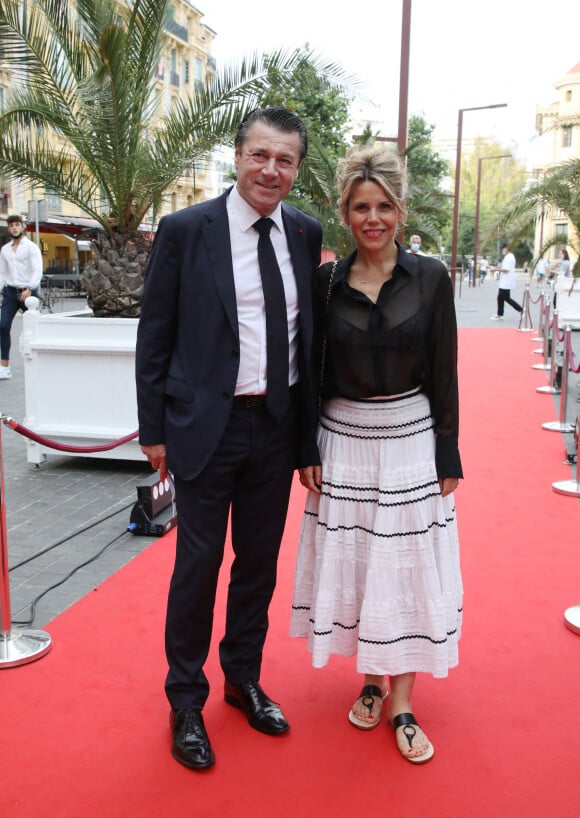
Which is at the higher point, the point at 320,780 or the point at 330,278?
the point at 330,278

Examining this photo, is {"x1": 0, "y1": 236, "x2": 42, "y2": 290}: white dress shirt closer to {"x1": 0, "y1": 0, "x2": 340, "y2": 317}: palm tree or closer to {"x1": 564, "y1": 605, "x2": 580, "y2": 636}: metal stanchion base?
{"x1": 0, "y1": 0, "x2": 340, "y2": 317}: palm tree

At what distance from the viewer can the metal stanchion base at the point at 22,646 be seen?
3.38m

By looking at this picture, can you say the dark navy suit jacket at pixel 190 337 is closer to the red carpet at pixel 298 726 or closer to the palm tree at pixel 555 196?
the red carpet at pixel 298 726

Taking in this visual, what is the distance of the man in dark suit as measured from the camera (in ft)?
8.48

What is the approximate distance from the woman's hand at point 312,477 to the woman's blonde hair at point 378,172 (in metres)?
0.90

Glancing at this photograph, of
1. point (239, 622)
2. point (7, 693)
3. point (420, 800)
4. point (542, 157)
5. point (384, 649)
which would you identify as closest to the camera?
point (420, 800)

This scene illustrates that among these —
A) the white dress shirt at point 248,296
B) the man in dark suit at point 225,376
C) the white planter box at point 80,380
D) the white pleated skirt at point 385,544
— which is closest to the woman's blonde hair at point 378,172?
the man in dark suit at point 225,376

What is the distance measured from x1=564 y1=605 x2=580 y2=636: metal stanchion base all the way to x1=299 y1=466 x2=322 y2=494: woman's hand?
5.33 ft

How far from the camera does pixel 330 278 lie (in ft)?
9.15

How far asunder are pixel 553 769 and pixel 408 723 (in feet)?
1.61

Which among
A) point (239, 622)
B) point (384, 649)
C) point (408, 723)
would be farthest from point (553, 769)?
point (239, 622)

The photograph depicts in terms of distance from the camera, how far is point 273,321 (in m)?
2.64

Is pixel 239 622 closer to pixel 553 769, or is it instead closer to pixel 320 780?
pixel 320 780

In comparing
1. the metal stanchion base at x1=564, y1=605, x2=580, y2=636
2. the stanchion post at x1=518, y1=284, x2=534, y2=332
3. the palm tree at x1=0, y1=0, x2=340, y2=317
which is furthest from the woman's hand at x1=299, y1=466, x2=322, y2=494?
the stanchion post at x1=518, y1=284, x2=534, y2=332
